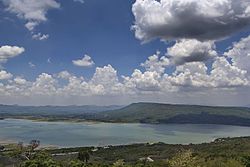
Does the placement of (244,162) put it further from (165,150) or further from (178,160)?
(165,150)

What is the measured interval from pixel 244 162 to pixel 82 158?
125 ft

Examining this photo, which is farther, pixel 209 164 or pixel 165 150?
pixel 165 150

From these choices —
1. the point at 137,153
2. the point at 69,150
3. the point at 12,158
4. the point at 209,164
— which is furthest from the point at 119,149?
the point at 209,164

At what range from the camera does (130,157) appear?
101312mm

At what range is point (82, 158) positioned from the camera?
84188 millimetres

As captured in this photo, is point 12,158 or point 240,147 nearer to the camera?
point 12,158

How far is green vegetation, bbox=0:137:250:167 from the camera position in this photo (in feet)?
195

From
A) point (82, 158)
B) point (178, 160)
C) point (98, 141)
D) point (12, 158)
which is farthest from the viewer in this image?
point (98, 141)

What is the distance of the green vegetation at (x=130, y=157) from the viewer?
5955 centimetres

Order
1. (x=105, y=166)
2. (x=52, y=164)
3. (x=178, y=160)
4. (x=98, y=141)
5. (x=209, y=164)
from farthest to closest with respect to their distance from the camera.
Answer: (x=98, y=141), (x=209, y=164), (x=105, y=166), (x=52, y=164), (x=178, y=160)

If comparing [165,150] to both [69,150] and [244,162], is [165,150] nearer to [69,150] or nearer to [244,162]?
[69,150]

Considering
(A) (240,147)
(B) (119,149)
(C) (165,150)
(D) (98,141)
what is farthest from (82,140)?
(A) (240,147)

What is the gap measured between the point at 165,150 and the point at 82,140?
170 ft

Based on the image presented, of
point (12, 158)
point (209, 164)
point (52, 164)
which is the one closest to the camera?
point (52, 164)
